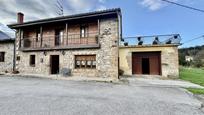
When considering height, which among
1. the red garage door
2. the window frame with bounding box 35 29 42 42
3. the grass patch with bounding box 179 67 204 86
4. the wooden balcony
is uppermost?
the window frame with bounding box 35 29 42 42

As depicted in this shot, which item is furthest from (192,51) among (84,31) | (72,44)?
(72,44)

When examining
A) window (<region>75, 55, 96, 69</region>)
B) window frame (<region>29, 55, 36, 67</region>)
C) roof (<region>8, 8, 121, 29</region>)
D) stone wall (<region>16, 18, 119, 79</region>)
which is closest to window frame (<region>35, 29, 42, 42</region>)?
roof (<region>8, 8, 121, 29</region>)

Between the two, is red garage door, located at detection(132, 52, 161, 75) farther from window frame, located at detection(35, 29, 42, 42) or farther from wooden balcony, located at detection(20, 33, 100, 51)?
window frame, located at detection(35, 29, 42, 42)

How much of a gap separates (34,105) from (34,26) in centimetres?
1478

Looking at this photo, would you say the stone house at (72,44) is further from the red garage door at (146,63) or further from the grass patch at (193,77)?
the grass patch at (193,77)

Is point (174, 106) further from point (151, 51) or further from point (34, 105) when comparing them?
point (151, 51)

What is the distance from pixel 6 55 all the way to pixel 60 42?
25.3 ft

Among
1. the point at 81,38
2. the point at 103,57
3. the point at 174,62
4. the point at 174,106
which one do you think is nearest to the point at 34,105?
the point at 174,106

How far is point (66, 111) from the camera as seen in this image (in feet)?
15.1

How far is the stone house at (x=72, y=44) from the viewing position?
1376cm

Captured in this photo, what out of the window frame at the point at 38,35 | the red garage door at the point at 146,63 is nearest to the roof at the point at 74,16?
the window frame at the point at 38,35

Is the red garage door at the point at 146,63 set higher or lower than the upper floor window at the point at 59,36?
lower

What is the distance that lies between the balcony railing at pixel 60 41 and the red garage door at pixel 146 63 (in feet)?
18.4

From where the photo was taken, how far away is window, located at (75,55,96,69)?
14.5 metres
